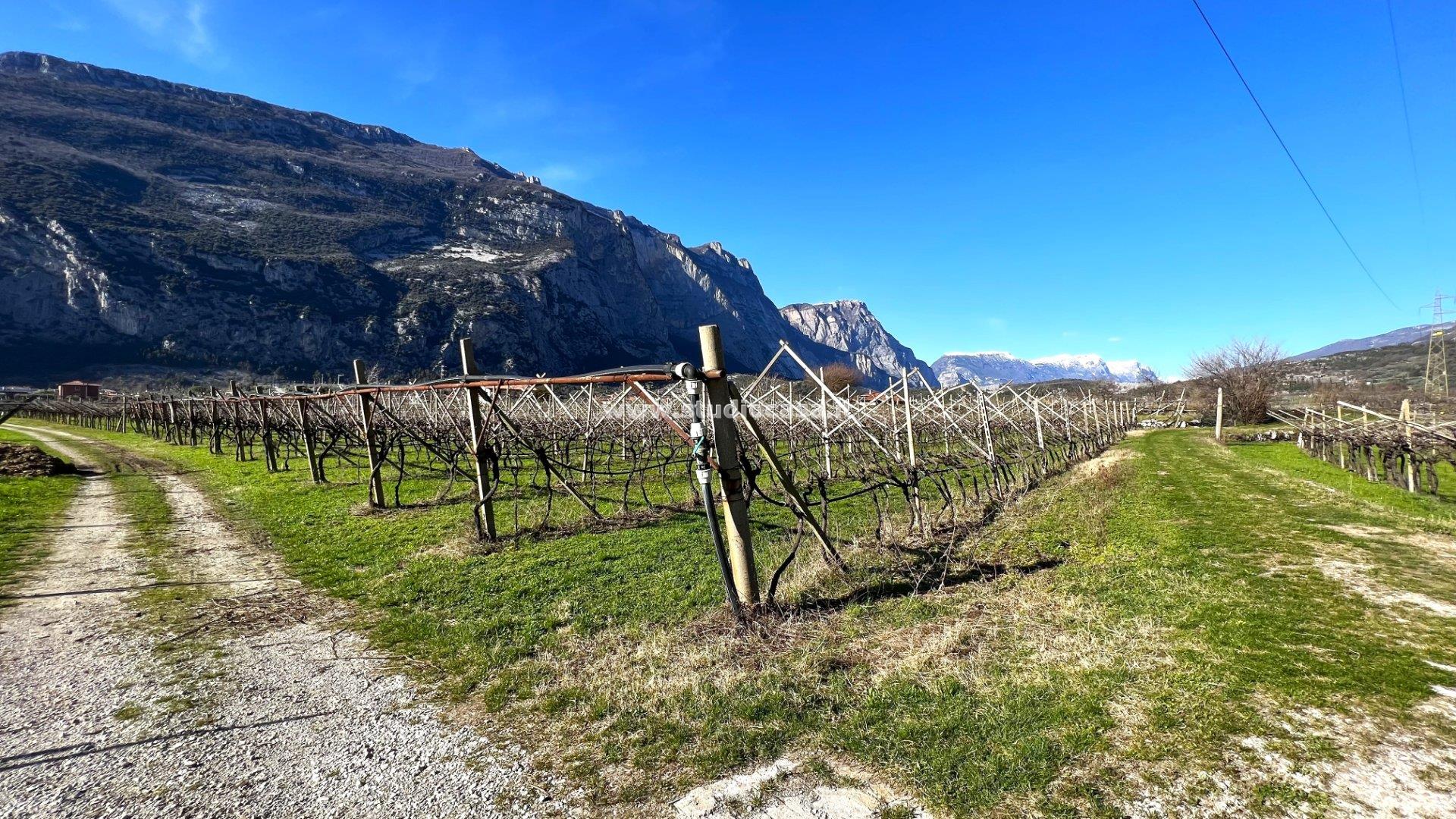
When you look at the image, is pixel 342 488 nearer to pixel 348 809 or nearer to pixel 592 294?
pixel 348 809

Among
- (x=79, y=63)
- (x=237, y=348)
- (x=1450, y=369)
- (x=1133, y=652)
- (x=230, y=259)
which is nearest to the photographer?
(x=1133, y=652)

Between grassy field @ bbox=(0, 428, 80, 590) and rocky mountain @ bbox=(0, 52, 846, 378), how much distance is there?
81974mm

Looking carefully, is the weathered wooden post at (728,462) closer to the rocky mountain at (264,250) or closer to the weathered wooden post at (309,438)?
the weathered wooden post at (309,438)

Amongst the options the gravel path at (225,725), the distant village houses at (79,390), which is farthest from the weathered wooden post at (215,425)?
the distant village houses at (79,390)

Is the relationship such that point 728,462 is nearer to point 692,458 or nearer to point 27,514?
point 692,458

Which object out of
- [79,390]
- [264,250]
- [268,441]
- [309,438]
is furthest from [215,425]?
[264,250]

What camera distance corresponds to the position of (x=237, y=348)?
3398 inches

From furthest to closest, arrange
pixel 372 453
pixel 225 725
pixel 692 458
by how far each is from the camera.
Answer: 1. pixel 692 458
2. pixel 372 453
3. pixel 225 725

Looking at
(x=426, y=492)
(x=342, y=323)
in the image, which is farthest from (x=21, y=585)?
(x=342, y=323)

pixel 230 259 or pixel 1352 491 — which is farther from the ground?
pixel 230 259

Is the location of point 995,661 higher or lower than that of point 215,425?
lower

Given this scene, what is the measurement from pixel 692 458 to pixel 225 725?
852 centimetres

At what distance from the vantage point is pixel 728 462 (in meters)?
5.12

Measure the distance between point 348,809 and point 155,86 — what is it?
849 ft
